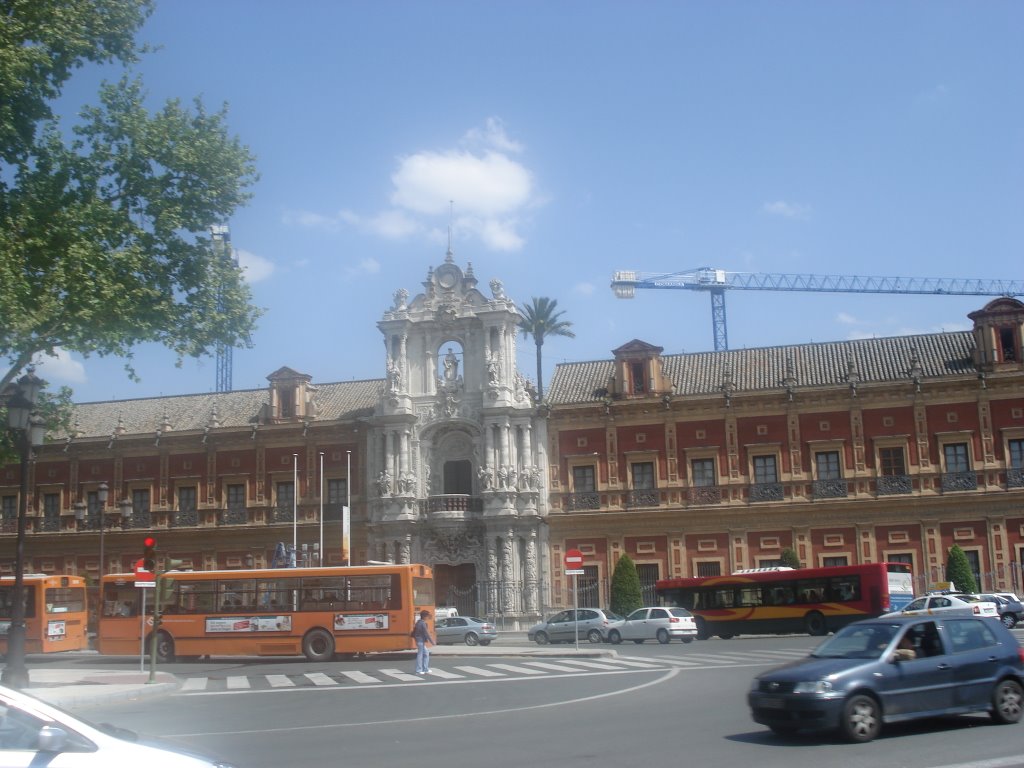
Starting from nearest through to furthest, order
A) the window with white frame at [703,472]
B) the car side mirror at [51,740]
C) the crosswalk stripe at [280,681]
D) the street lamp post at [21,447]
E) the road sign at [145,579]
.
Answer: the car side mirror at [51,740] < the street lamp post at [21,447] < the crosswalk stripe at [280,681] < the road sign at [145,579] < the window with white frame at [703,472]

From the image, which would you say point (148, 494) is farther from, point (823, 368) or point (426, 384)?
point (823, 368)

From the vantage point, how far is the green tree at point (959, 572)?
4122 cm

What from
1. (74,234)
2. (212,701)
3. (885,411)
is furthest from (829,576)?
(74,234)

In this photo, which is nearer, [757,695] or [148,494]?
[757,695]

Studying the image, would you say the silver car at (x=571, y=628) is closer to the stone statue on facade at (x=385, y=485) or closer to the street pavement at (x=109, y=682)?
the street pavement at (x=109, y=682)

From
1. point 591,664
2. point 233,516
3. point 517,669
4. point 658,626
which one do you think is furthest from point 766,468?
point 233,516

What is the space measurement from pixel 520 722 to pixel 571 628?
72.8 feet

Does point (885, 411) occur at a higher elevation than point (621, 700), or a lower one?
higher

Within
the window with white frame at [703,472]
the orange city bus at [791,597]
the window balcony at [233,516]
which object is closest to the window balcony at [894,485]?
the orange city bus at [791,597]

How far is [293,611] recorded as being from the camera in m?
31.5

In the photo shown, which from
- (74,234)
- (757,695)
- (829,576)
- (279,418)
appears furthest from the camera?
A: (279,418)

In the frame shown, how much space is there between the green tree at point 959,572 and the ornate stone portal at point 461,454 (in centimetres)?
1655

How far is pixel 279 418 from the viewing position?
168 ft

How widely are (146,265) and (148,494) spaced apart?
30138mm
